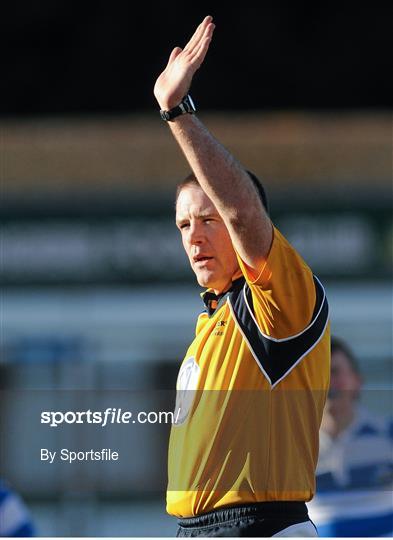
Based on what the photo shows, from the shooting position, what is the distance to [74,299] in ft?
24.7

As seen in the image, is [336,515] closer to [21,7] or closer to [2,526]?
[2,526]

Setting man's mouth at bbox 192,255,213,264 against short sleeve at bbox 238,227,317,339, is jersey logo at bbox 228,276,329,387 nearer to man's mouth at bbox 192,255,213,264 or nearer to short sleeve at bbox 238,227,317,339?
short sleeve at bbox 238,227,317,339

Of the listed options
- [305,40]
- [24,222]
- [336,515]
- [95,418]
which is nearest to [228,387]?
[95,418]

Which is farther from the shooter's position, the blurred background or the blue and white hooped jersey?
the blurred background

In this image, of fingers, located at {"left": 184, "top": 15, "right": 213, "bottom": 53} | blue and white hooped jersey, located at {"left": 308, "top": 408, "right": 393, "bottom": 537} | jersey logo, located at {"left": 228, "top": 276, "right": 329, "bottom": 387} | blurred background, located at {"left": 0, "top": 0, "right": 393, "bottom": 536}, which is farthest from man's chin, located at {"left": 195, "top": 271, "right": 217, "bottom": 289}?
blurred background, located at {"left": 0, "top": 0, "right": 393, "bottom": 536}

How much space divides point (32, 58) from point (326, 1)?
261 cm

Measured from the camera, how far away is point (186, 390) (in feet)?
7.84

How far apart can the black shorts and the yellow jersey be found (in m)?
0.02

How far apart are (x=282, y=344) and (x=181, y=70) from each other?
2.07 feet

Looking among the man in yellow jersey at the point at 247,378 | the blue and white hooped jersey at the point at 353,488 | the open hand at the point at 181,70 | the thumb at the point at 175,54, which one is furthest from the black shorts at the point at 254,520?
the thumb at the point at 175,54

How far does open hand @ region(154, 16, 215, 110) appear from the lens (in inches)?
87.0

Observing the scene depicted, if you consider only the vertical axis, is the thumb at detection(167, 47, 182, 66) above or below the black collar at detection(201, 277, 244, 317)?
above

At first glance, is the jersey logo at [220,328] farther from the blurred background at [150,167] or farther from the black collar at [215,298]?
the blurred background at [150,167]

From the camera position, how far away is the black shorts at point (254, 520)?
2.28 metres
